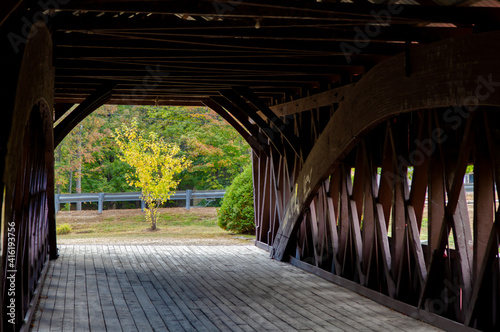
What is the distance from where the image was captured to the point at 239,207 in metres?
14.5

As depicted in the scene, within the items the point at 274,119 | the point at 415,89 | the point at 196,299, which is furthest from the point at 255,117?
the point at 415,89

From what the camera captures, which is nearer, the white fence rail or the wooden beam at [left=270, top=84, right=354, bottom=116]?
the wooden beam at [left=270, top=84, right=354, bottom=116]

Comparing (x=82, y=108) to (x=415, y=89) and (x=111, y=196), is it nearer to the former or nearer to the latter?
(x=415, y=89)

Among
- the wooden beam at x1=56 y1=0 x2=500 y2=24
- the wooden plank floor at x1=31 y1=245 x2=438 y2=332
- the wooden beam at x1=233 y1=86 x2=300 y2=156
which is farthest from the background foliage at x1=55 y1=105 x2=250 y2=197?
the wooden beam at x1=56 y1=0 x2=500 y2=24

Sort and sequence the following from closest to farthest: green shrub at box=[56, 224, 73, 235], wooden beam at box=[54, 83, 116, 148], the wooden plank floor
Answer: the wooden plank floor < wooden beam at box=[54, 83, 116, 148] < green shrub at box=[56, 224, 73, 235]

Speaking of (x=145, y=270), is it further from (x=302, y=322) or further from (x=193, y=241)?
(x=193, y=241)

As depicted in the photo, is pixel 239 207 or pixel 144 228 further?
pixel 144 228

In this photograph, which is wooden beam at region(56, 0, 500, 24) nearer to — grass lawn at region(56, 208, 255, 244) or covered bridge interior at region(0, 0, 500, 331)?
covered bridge interior at region(0, 0, 500, 331)

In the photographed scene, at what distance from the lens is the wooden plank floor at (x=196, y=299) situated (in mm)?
5414

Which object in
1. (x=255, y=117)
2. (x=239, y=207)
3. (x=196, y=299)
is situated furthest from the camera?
(x=239, y=207)

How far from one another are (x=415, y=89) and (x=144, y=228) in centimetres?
1332

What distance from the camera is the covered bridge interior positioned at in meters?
4.14

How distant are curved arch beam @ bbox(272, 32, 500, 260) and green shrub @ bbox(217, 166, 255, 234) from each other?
6574mm

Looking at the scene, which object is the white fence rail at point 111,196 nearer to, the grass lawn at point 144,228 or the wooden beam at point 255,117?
the grass lawn at point 144,228
